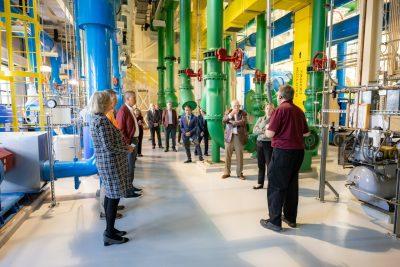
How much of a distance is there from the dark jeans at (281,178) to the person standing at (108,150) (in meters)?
1.55

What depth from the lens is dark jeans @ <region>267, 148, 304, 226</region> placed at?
297 cm

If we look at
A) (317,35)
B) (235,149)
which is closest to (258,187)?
(235,149)

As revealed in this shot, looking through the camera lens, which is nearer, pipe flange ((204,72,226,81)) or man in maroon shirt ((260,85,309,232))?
man in maroon shirt ((260,85,309,232))

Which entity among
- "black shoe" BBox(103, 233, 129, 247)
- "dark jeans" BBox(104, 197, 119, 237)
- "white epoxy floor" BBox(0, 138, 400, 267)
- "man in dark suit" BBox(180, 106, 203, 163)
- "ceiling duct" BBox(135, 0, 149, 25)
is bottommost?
"white epoxy floor" BBox(0, 138, 400, 267)

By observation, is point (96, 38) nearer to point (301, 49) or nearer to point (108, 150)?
point (108, 150)

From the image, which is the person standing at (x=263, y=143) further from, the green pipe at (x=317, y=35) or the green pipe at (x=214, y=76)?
the green pipe at (x=317, y=35)

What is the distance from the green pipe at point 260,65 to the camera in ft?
24.4

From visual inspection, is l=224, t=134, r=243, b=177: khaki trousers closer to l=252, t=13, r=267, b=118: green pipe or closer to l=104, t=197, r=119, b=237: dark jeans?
l=252, t=13, r=267, b=118: green pipe

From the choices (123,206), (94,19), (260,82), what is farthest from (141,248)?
(260,82)

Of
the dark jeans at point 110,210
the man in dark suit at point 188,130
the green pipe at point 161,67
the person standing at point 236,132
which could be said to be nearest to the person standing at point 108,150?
the dark jeans at point 110,210

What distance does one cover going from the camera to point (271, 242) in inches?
112

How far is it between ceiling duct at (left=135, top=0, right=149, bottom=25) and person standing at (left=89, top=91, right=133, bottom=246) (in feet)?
29.9

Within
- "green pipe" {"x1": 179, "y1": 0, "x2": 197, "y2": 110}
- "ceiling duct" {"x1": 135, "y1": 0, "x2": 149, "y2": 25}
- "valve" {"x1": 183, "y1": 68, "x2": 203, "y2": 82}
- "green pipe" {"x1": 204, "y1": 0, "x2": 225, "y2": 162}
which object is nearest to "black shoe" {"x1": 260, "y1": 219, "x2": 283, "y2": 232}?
"green pipe" {"x1": 204, "y1": 0, "x2": 225, "y2": 162}

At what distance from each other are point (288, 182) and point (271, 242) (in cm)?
64
